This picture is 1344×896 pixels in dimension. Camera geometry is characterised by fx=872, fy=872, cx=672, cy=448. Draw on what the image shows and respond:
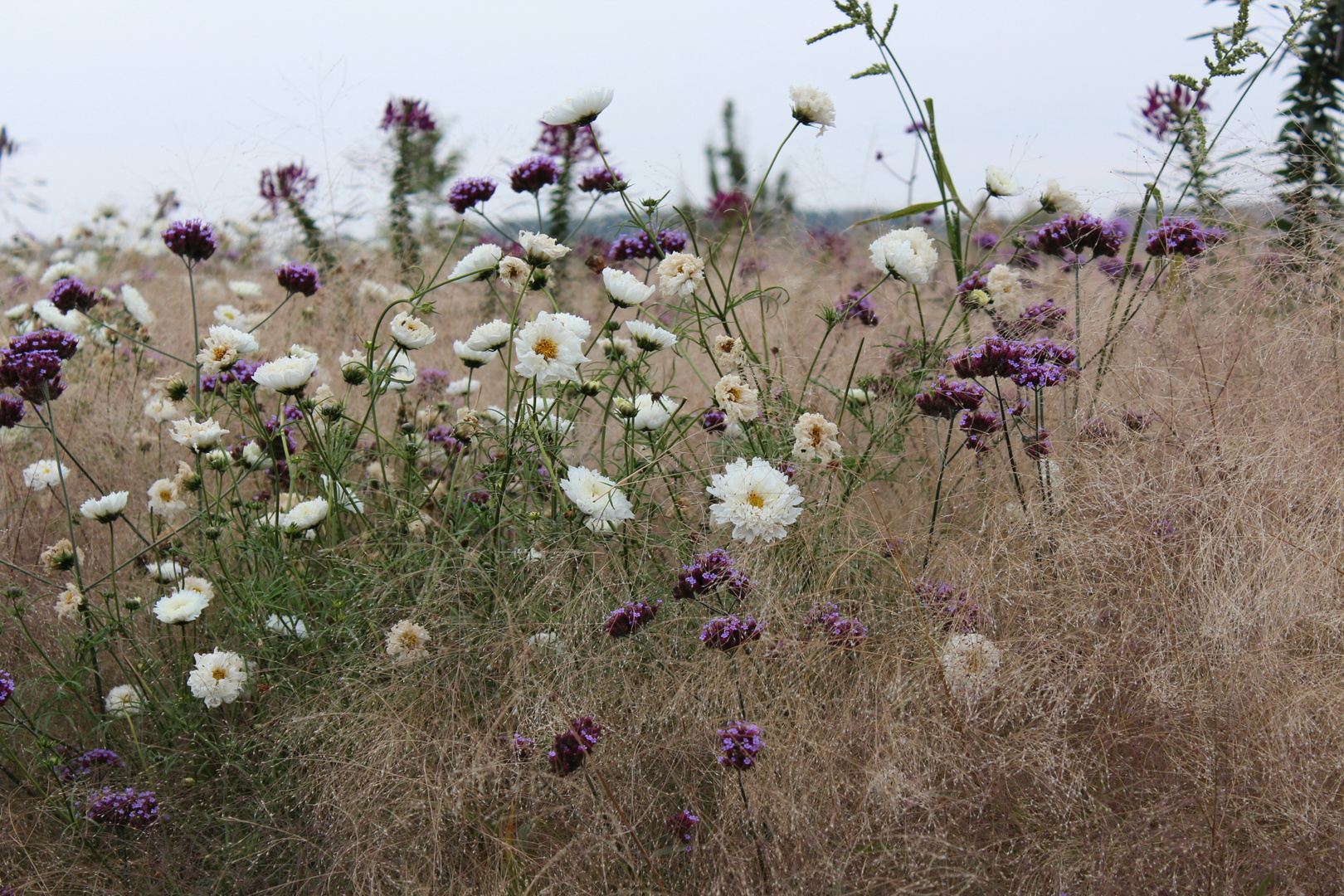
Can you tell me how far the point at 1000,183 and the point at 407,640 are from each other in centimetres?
152

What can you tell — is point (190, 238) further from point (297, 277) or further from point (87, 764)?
point (87, 764)

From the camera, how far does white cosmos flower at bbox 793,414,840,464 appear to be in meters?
1.55

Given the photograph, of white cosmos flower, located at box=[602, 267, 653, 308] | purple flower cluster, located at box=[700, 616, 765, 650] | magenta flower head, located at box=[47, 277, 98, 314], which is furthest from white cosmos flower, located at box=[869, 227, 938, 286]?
magenta flower head, located at box=[47, 277, 98, 314]

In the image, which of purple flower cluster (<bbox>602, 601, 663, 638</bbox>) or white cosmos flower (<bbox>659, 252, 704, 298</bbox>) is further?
white cosmos flower (<bbox>659, 252, 704, 298</bbox>)

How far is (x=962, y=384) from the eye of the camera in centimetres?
153

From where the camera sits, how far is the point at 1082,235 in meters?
1.83

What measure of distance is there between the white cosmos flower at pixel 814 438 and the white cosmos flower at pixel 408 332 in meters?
0.70

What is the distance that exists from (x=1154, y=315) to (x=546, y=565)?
1.50 metres

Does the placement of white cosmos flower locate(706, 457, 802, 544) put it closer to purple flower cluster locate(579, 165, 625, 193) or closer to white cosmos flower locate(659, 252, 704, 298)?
white cosmos flower locate(659, 252, 704, 298)

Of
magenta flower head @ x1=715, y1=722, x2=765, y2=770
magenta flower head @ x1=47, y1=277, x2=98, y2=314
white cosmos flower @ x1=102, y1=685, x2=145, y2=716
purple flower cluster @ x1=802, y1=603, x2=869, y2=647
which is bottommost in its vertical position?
white cosmos flower @ x1=102, y1=685, x2=145, y2=716

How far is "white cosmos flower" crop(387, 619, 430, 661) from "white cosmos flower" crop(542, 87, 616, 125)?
993mm

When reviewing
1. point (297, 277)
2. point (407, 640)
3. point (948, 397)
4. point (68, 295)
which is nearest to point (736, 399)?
point (948, 397)

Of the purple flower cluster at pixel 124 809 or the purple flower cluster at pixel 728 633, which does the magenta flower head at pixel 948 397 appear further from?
the purple flower cluster at pixel 124 809

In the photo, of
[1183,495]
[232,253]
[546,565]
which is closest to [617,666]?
[546,565]
